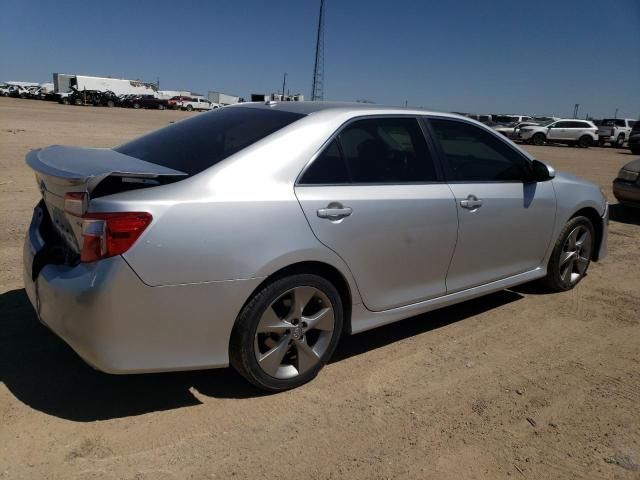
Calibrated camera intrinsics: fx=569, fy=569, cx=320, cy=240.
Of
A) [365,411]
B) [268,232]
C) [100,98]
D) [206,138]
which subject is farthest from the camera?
[100,98]

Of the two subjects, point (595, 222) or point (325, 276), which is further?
point (595, 222)

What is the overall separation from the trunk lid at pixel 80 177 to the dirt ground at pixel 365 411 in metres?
0.89

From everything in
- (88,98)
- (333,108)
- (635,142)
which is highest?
(333,108)

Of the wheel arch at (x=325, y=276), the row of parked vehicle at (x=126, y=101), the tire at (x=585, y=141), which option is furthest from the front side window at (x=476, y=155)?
the row of parked vehicle at (x=126, y=101)

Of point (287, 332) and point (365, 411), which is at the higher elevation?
point (287, 332)

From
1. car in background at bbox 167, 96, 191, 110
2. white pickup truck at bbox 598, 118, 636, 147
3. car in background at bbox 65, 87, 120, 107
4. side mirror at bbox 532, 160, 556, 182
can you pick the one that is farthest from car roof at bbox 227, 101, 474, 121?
car in background at bbox 167, 96, 191, 110

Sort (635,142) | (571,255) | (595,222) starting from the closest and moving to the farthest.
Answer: (571,255) → (595,222) → (635,142)

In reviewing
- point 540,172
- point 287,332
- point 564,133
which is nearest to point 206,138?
point 287,332

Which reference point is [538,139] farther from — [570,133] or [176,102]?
[176,102]

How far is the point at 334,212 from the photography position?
316 centimetres

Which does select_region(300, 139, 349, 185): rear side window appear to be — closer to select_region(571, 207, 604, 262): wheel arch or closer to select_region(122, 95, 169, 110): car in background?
select_region(571, 207, 604, 262): wheel arch

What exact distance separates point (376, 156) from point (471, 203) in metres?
0.80

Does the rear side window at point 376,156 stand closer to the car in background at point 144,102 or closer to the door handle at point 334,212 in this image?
the door handle at point 334,212

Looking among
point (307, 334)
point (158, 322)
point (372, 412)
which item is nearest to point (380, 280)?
point (307, 334)
